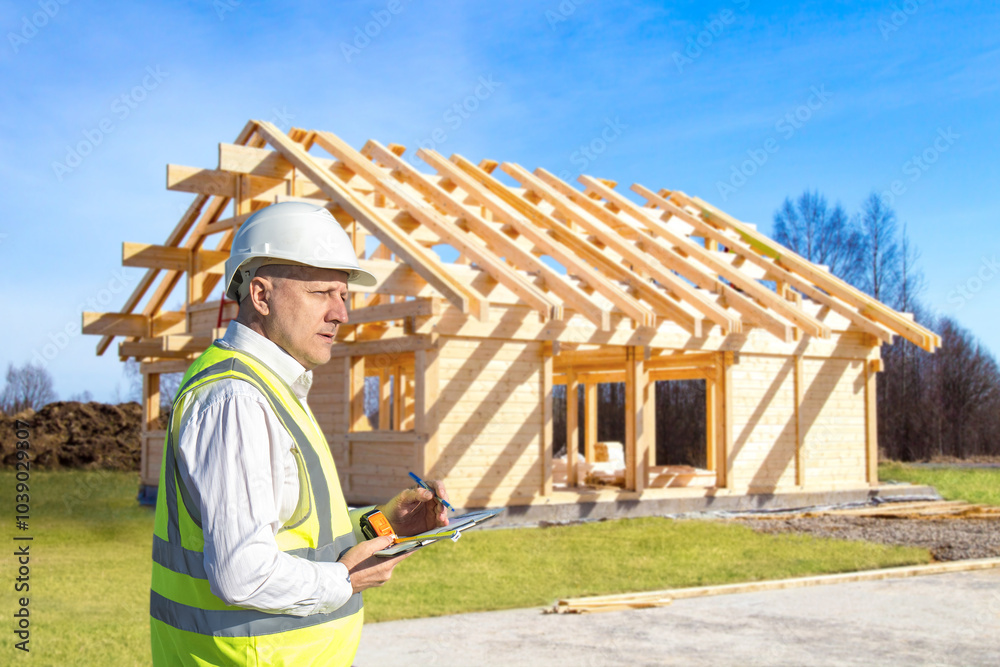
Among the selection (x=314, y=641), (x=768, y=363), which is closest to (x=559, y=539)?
(x=768, y=363)

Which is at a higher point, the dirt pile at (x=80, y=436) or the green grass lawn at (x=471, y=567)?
the dirt pile at (x=80, y=436)

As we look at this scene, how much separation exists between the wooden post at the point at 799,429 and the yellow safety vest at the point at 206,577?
44.7 feet

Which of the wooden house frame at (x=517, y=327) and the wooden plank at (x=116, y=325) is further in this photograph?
the wooden plank at (x=116, y=325)

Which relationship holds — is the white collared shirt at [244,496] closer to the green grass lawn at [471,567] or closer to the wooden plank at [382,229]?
the green grass lawn at [471,567]

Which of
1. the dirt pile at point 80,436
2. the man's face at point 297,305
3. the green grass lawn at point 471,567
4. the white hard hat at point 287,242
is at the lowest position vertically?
the green grass lawn at point 471,567

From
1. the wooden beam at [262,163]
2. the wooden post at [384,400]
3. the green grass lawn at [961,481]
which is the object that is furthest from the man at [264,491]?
the green grass lawn at [961,481]

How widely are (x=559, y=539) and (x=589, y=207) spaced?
6646mm

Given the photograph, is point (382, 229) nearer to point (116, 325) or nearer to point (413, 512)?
point (116, 325)

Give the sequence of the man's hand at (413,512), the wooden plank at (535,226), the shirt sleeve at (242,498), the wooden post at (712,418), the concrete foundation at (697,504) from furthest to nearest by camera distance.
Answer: the wooden post at (712,418) < the concrete foundation at (697,504) < the wooden plank at (535,226) < the man's hand at (413,512) < the shirt sleeve at (242,498)

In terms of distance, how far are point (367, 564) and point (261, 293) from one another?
0.60 m

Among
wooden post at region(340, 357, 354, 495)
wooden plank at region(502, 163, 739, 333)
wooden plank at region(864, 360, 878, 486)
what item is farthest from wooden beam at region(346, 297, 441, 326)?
wooden plank at region(864, 360, 878, 486)

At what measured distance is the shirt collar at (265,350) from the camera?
1.89 metres

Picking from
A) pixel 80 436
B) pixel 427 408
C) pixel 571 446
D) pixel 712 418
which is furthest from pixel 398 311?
pixel 80 436

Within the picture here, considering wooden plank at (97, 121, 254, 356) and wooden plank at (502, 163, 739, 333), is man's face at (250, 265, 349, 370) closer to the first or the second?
wooden plank at (502, 163, 739, 333)
